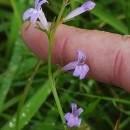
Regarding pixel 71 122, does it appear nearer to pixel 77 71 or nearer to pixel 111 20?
pixel 77 71

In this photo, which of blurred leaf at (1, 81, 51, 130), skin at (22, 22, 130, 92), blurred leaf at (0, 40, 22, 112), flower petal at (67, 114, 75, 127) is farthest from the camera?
blurred leaf at (0, 40, 22, 112)

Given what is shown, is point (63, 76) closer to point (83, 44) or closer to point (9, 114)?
point (9, 114)

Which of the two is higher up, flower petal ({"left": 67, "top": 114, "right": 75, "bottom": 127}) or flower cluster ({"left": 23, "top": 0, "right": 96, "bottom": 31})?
flower cluster ({"left": 23, "top": 0, "right": 96, "bottom": 31})

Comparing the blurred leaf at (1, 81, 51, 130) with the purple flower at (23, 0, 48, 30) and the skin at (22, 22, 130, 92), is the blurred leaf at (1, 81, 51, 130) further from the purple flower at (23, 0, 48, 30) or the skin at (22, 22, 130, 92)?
the purple flower at (23, 0, 48, 30)

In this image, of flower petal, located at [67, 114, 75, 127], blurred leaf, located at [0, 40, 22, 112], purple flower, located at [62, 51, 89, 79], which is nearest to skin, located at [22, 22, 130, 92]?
purple flower, located at [62, 51, 89, 79]

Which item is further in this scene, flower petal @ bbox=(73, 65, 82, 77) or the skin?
the skin

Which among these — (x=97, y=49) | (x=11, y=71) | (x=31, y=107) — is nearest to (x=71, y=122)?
(x=97, y=49)
